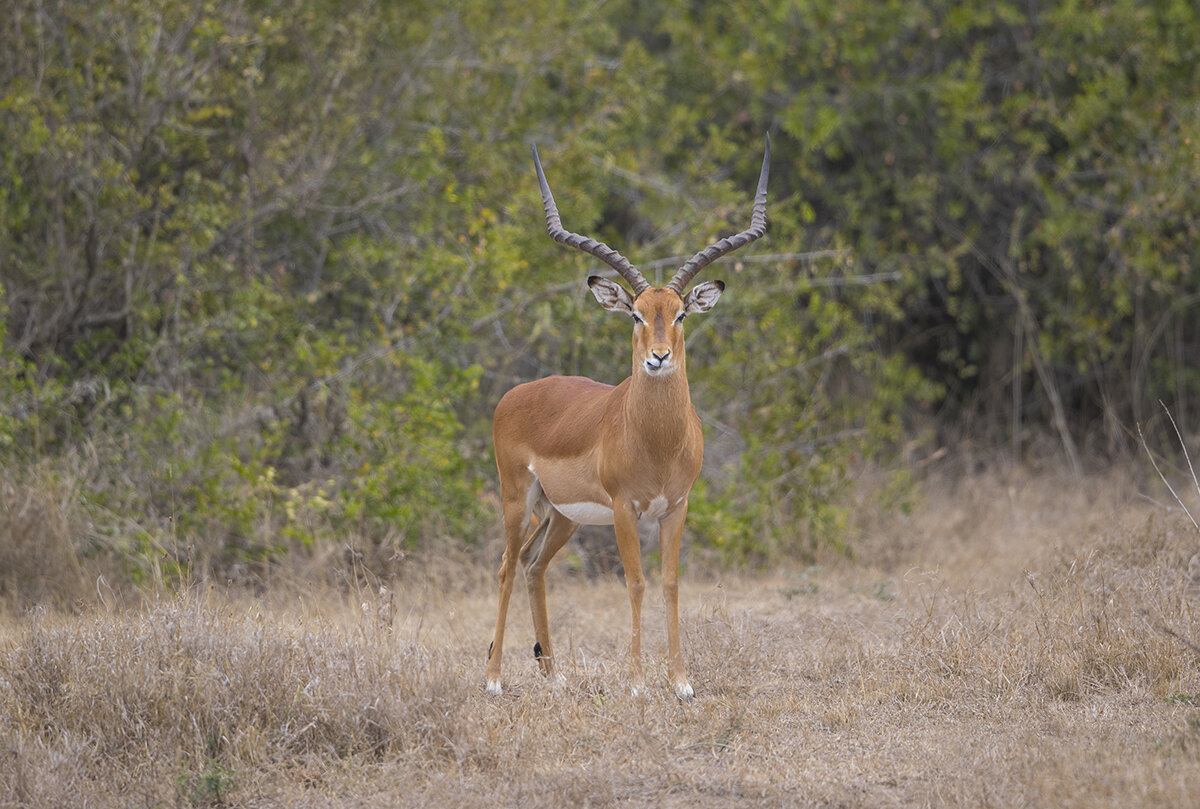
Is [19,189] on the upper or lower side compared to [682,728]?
upper

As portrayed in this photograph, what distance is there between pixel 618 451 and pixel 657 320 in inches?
27.7

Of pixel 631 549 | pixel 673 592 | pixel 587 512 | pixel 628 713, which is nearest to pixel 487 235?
pixel 587 512

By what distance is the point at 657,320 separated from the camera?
5.95 m

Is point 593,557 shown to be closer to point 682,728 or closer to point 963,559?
point 963,559

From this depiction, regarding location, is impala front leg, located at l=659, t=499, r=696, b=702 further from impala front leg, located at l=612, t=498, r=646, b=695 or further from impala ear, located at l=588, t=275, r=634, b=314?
impala ear, located at l=588, t=275, r=634, b=314

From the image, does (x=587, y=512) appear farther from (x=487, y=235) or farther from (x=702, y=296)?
(x=487, y=235)

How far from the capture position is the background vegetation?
941cm

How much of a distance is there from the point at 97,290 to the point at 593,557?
470 centimetres

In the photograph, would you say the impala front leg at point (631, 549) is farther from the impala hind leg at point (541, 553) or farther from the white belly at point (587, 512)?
the impala hind leg at point (541, 553)

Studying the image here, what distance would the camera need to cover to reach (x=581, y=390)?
275 inches

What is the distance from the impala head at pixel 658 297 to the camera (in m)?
5.91

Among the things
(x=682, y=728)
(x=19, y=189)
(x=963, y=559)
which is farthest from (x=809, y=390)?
(x=19, y=189)

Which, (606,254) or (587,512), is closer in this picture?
(606,254)

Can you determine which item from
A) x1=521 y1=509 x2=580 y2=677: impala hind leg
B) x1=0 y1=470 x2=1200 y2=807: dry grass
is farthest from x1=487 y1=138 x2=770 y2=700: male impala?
x1=0 y1=470 x2=1200 y2=807: dry grass
